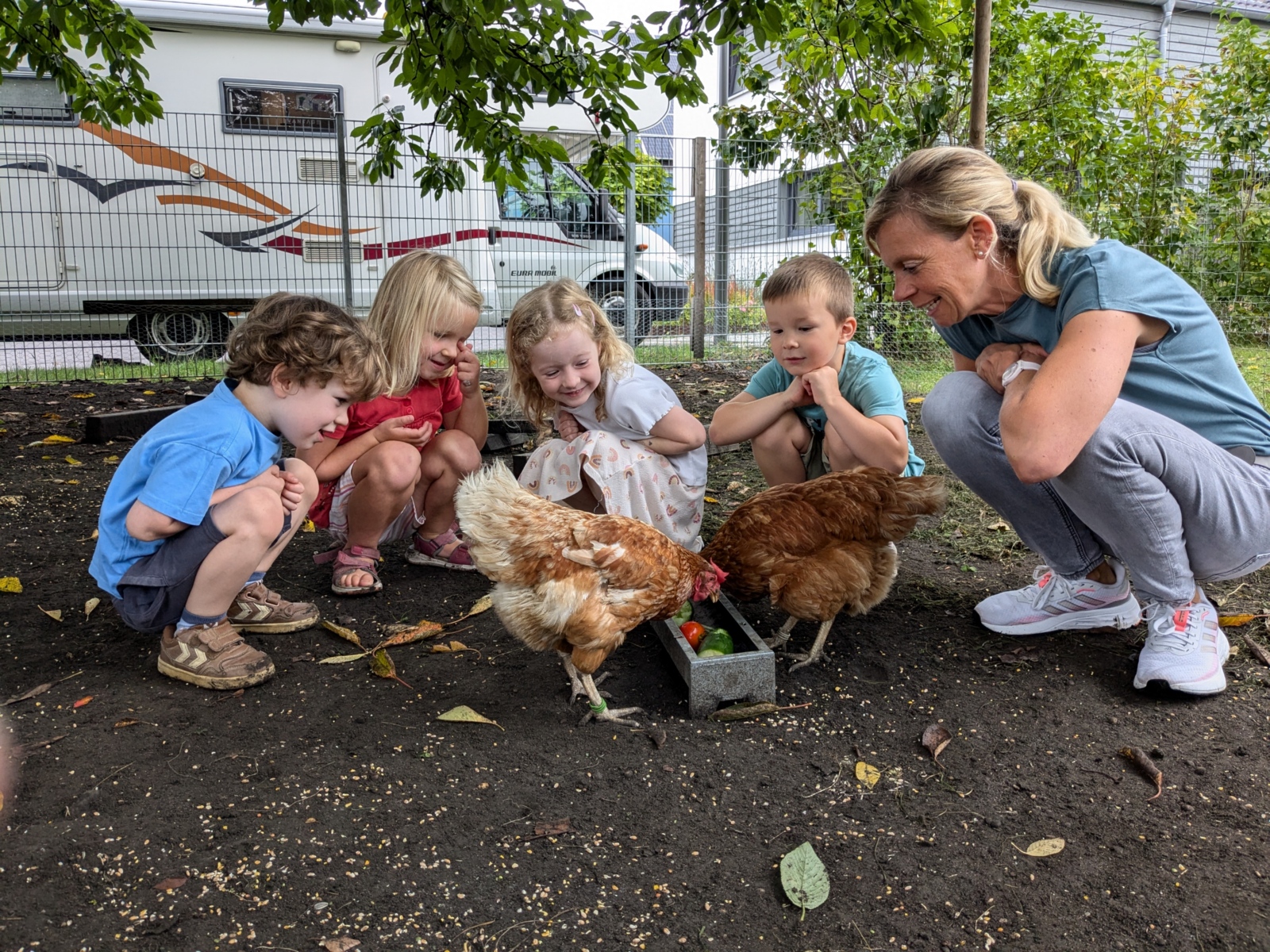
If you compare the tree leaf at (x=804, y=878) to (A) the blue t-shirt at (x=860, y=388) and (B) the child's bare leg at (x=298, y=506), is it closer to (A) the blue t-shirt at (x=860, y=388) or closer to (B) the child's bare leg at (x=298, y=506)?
(A) the blue t-shirt at (x=860, y=388)

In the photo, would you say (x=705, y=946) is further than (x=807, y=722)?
No

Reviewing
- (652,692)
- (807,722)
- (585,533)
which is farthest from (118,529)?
(807,722)

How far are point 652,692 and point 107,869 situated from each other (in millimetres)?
1444

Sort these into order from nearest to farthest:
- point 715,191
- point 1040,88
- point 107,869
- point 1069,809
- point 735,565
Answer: point 107,869 → point 1069,809 → point 735,565 → point 1040,88 → point 715,191

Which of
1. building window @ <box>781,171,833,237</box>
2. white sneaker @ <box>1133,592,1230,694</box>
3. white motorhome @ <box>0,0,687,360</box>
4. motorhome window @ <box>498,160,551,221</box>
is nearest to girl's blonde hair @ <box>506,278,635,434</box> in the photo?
white sneaker @ <box>1133,592,1230,694</box>

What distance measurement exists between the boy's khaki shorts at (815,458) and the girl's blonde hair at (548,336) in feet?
2.60

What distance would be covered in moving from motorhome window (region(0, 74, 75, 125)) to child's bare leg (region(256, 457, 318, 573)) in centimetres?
860

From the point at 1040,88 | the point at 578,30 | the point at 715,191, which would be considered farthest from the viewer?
the point at 715,191

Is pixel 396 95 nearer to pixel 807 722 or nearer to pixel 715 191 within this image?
pixel 715 191

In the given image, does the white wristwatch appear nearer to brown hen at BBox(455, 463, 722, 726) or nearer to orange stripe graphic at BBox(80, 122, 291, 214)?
brown hen at BBox(455, 463, 722, 726)

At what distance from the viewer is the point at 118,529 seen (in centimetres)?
251

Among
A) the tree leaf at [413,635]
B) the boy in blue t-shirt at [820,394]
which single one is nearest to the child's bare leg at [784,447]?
the boy in blue t-shirt at [820,394]

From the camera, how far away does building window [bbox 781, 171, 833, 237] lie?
8.54 meters

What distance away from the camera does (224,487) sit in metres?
2.51
